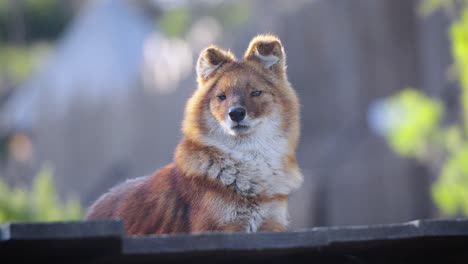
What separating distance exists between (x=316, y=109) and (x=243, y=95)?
1444 cm

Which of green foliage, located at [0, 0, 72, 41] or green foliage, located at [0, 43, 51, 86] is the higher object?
green foliage, located at [0, 0, 72, 41]

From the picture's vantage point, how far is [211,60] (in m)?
6.96

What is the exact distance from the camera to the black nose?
6496mm

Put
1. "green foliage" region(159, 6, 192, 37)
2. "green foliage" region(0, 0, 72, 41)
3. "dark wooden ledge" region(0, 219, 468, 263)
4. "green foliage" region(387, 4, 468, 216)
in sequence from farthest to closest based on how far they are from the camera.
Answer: "green foliage" region(0, 0, 72, 41) < "green foliage" region(159, 6, 192, 37) < "green foliage" region(387, 4, 468, 216) < "dark wooden ledge" region(0, 219, 468, 263)

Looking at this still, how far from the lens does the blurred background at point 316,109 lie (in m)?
14.9

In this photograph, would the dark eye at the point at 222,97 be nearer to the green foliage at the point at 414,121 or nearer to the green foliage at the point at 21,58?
the green foliage at the point at 414,121

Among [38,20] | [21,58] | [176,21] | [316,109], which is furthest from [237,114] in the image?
[21,58]

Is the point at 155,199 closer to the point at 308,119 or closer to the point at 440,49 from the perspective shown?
the point at 440,49

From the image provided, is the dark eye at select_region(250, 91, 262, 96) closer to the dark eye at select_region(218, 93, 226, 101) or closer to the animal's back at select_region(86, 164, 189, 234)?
the dark eye at select_region(218, 93, 226, 101)

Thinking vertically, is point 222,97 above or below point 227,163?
above

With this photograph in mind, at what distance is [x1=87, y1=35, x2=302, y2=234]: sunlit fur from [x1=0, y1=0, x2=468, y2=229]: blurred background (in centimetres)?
503

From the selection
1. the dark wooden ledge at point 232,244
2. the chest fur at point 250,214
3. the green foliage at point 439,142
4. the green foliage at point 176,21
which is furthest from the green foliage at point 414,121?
the green foliage at point 176,21

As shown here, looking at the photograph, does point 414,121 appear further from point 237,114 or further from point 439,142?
point 237,114

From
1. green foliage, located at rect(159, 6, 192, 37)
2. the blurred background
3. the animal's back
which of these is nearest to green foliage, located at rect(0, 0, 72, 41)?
green foliage, located at rect(159, 6, 192, 37)
